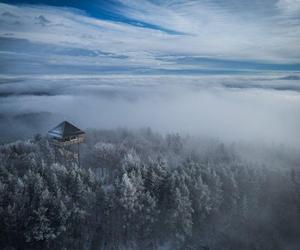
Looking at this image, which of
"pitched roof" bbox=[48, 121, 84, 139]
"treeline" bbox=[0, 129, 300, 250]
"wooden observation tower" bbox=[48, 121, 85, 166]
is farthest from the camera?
"wooden observation tower" bbox=[48, 121, 85, 166]

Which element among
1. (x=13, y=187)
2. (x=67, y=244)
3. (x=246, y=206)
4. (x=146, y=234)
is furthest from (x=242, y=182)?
(x=13, y=187)

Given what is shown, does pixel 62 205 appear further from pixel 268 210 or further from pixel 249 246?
pixel 268 210

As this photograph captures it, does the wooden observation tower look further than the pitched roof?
Yes

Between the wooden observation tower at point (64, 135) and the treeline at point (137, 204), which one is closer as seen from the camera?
the treeline at point (137, 204)

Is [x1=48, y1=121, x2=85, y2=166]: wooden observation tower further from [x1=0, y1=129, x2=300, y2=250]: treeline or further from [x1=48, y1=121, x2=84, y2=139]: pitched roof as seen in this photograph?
[x1=0, y1=129, x2=300, y2=250]: treeline

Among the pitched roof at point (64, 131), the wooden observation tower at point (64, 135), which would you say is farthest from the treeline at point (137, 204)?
the pitched roof at point (64, 131)

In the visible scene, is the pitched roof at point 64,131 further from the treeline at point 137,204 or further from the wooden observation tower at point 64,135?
the treeline at point 137,204

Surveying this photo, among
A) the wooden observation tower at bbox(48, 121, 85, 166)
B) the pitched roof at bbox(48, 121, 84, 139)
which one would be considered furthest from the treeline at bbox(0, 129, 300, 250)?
the pitched roof at bbox(48, 121, 84, 139)

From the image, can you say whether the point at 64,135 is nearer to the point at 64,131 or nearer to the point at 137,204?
the point at 64,131

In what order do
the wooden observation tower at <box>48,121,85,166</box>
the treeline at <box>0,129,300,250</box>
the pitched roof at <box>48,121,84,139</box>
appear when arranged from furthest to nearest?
1. the wooden observation tower at <box>48,121,85,166</box>
2. the pitched roof at <box>48,121,84,139</box>
3. the treeline at <box>0,129,300,250</box>
